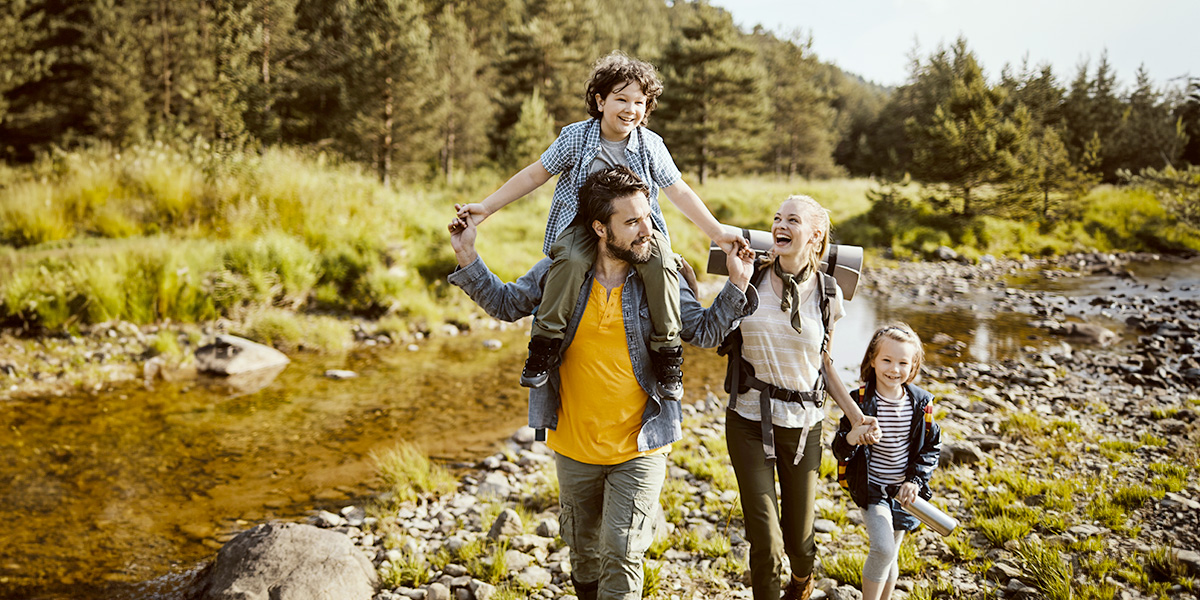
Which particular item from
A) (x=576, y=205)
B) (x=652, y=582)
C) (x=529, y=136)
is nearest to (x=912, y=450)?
(x=652, y=582)

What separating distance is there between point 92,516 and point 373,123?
19.4 metres

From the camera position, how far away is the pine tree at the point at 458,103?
86.5ft

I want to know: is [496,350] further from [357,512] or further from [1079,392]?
[1079,392]

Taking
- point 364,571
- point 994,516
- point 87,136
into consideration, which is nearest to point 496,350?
point 364,571

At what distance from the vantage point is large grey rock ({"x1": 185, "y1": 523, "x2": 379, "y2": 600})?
3.93 meters

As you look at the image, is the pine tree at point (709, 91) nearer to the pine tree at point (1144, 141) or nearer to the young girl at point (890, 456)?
the pine tree at point (1144, 141)

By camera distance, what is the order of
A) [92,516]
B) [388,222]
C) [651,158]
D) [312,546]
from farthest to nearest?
[388,222]
[92,516]
[312,546]
[651,158]

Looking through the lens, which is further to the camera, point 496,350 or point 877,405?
point 496,350

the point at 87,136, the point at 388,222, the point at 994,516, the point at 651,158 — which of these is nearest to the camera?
the point at 651,158

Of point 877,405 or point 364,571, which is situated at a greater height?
point 877,405

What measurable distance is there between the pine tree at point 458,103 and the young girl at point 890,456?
23.5 meters

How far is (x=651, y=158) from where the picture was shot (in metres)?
3.18

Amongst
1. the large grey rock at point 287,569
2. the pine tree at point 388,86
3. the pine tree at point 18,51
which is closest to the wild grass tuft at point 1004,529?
the large grey rock at point 287,569

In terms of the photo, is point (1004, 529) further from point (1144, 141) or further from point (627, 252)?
point (1144, 141)
